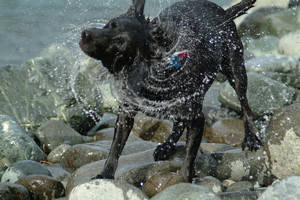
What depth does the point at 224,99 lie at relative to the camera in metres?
10.3

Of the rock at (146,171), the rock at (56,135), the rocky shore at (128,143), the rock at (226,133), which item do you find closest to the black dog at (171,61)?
the rock at (146,171)

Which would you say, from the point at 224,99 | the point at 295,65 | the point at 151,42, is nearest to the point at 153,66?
the point at 151,42

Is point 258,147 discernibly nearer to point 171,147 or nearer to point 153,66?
point 171,147

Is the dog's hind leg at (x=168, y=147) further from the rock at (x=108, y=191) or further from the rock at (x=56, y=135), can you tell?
the rock at (x=56, y=135)

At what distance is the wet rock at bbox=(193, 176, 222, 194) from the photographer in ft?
16.3

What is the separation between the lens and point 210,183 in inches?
199

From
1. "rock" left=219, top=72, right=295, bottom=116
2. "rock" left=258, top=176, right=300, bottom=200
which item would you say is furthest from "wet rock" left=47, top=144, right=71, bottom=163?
"rock" left=258, top=176, right=300, bottom=200

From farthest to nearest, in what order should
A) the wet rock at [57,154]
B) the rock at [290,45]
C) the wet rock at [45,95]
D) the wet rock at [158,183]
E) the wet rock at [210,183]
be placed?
the rock at [290,45] → the wet rock at [45,95] → the wet rock at [57,154] → the wet rock at [210,183] → the wet rock at [158,183]

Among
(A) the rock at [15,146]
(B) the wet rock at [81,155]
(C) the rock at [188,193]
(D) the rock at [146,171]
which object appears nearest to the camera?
(C) the rock at [188,193]

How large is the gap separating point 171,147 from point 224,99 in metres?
4.60

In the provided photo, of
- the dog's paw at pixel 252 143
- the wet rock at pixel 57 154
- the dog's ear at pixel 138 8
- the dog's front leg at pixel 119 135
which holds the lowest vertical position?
the wet rock at pixel 57 154

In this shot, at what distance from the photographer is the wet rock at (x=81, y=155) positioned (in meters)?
6.48

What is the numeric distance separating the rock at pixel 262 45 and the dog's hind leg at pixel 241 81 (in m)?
11.8

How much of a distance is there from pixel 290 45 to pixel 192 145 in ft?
40.0
